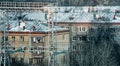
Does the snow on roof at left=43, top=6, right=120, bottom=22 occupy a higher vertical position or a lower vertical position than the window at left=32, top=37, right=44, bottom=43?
higher

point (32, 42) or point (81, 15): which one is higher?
point (81, 15)

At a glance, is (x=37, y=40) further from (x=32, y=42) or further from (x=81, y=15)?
(x=81, y=15)

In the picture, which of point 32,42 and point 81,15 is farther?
point 81,15

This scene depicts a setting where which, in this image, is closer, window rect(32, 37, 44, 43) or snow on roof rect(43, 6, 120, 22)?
window rect(32, 37, 44, 43)

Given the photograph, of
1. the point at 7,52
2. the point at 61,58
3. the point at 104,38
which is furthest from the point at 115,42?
the point at 7,52

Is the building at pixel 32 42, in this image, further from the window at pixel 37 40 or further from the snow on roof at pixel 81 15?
the snow on roof at pixel 81 15

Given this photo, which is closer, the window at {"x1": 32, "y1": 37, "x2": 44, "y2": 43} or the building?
the building

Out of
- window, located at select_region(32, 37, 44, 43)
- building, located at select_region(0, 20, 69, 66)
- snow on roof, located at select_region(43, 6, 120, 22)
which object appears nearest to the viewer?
building, located at select_region(0, 20, 69, 66)

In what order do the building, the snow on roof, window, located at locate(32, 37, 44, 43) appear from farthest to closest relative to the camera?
the snow on roof < window, located at locate(32, 37, 44, 43) < the building

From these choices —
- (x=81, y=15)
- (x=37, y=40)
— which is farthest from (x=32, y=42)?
(x=81, y=15)

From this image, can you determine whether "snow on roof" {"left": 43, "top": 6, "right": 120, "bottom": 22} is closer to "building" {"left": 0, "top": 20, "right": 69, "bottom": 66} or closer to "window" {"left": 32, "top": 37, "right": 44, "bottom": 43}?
"building" {"left": 0, "top": 20, "right": 69, "bottom": 66}

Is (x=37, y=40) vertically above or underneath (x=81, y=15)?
underneath

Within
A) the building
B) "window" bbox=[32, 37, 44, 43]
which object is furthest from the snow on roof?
"window" bbox=[32, 37, 44, 43]
